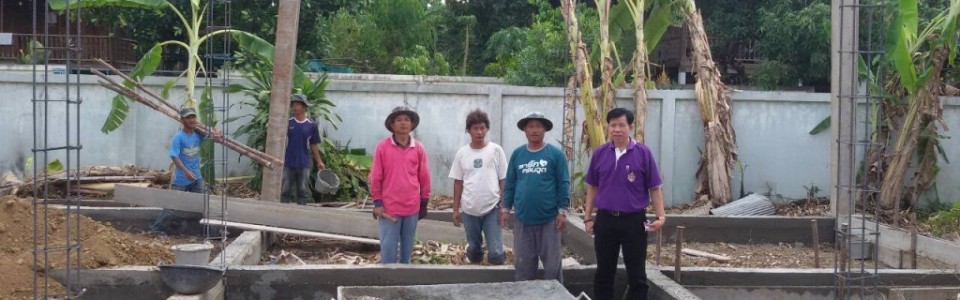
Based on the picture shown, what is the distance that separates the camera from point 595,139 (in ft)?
43.7

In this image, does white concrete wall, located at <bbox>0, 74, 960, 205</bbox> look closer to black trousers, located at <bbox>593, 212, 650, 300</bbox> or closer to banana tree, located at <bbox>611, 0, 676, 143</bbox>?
banana tree, located at <bbox>611, 0, 676, 143</bbox>

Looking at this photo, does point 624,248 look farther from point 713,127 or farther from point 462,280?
point 713,127

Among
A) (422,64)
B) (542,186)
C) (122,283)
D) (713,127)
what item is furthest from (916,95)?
(422,64)

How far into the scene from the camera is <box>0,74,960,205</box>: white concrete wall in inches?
550

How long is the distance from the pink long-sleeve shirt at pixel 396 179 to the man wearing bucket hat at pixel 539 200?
93 cm

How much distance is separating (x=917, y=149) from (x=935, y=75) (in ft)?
3.76

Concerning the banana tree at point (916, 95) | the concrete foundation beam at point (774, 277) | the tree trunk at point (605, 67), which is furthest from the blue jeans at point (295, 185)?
the banana tree at point (916, 95)

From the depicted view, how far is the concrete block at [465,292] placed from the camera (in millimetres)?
6616

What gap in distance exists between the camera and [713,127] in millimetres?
13609

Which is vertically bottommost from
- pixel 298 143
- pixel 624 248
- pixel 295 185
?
pixel 624 248

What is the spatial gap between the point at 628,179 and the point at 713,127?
6860 millimetres

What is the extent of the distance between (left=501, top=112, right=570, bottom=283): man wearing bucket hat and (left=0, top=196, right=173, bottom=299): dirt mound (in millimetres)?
3009

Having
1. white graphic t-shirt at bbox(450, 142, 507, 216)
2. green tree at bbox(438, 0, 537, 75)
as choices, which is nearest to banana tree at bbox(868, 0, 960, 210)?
white graphic t-shirt at bbox(450, 142, 507, 216)

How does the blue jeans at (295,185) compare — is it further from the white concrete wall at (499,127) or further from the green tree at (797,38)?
the green tree at (797,38)
